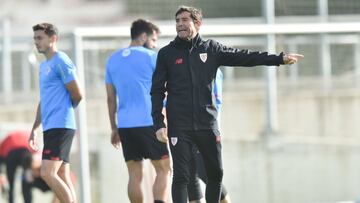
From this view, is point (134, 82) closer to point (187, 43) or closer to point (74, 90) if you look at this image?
point (74, 90)

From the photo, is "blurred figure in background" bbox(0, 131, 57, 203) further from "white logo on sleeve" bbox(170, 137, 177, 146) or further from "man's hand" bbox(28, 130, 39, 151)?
"white logo on sleeve" bbox(170, 137, 177, 146)

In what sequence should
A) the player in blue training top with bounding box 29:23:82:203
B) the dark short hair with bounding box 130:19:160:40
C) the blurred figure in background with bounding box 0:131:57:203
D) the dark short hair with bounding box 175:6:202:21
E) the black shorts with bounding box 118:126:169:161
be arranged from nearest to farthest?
the dark short hair with bounding box 175:6:202:21
the player in blue training top with bounding box 29:23:82:203
the black shorts with bounding box 118:126:169:161
the dark short hair with bounding box 130:19:160:40
the blurred figure in background with bounding box 0:131:57:203

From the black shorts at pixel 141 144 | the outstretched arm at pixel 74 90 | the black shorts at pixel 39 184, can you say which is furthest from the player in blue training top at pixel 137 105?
the black shorts at pixel 39 184

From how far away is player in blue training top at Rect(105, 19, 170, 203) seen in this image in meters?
10.9

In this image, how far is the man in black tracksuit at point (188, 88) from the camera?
938cm

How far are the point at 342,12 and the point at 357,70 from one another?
0.76 m

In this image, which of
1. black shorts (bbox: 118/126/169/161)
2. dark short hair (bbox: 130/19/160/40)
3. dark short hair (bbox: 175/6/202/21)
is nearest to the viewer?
dark short hair (bbox: 175/6/202/21)

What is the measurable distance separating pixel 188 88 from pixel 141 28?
1773 millimetres

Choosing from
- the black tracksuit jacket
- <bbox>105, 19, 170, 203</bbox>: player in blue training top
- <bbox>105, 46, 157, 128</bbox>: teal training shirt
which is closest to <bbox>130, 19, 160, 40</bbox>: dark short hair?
<bbox>105, 19, 170, 203</bbox>: player in blue training top

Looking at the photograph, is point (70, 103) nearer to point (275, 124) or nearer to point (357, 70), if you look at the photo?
point (275, 124)

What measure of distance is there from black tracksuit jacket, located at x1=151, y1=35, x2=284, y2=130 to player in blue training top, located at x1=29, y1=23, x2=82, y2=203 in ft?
4.95

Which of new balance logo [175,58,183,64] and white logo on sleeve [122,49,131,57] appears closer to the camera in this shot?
new balance logo [175,58,183,64]

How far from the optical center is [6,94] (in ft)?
46.1

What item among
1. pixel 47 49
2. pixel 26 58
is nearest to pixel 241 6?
pixel 26 58
